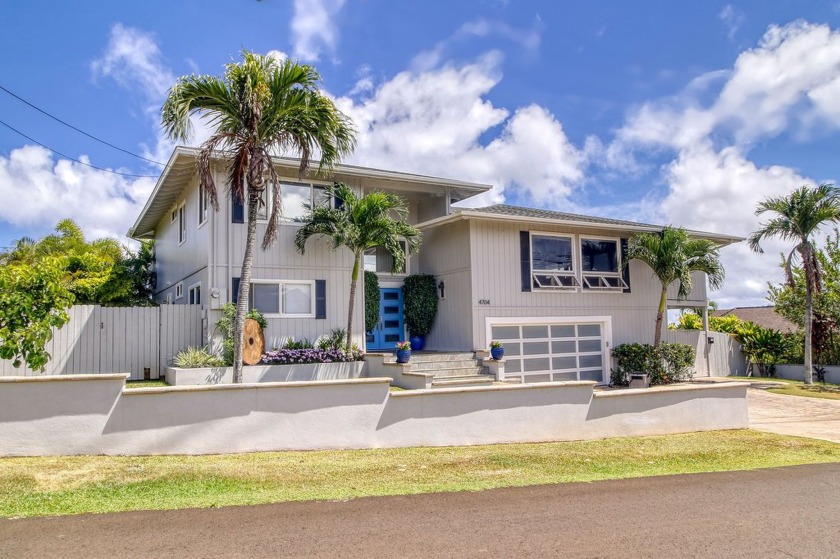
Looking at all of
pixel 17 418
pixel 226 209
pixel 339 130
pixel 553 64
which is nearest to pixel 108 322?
pixel 226 209

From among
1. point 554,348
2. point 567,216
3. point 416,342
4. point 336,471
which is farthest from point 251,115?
point 567,216

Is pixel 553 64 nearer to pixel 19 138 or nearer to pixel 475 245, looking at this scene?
pixel 475 245

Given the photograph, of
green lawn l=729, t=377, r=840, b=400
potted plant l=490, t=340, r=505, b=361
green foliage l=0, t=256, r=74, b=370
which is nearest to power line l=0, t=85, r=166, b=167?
green foliage l=0, t=256, r=74, b=370

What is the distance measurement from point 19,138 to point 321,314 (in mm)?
9643

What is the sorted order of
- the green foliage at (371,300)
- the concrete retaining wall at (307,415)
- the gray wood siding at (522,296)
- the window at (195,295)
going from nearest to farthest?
the concrete retaining wall at (307,415) < the window at (195,295) < the green foliage at (371,300) < the gray wood siding at (522,296)

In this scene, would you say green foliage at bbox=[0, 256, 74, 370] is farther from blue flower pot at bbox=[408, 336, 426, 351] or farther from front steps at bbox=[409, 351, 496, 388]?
blue flower pot at bbox=[408, 336, 426, 351]

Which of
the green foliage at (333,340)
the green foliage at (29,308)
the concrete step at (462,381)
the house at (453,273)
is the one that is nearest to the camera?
the green foliage at (29,308)

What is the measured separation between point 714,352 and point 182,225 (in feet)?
64.1

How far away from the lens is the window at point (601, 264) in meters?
19.1

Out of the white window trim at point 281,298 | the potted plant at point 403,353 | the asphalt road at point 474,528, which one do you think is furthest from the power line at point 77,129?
the asphalt road at point 474,528

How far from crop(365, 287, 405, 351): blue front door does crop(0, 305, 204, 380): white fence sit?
4.91 meters

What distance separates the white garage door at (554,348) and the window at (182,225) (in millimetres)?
9158

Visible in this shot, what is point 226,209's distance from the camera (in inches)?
561

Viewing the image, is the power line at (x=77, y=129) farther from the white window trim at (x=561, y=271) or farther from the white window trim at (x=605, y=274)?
the white window trim at (x=605, y=274)
